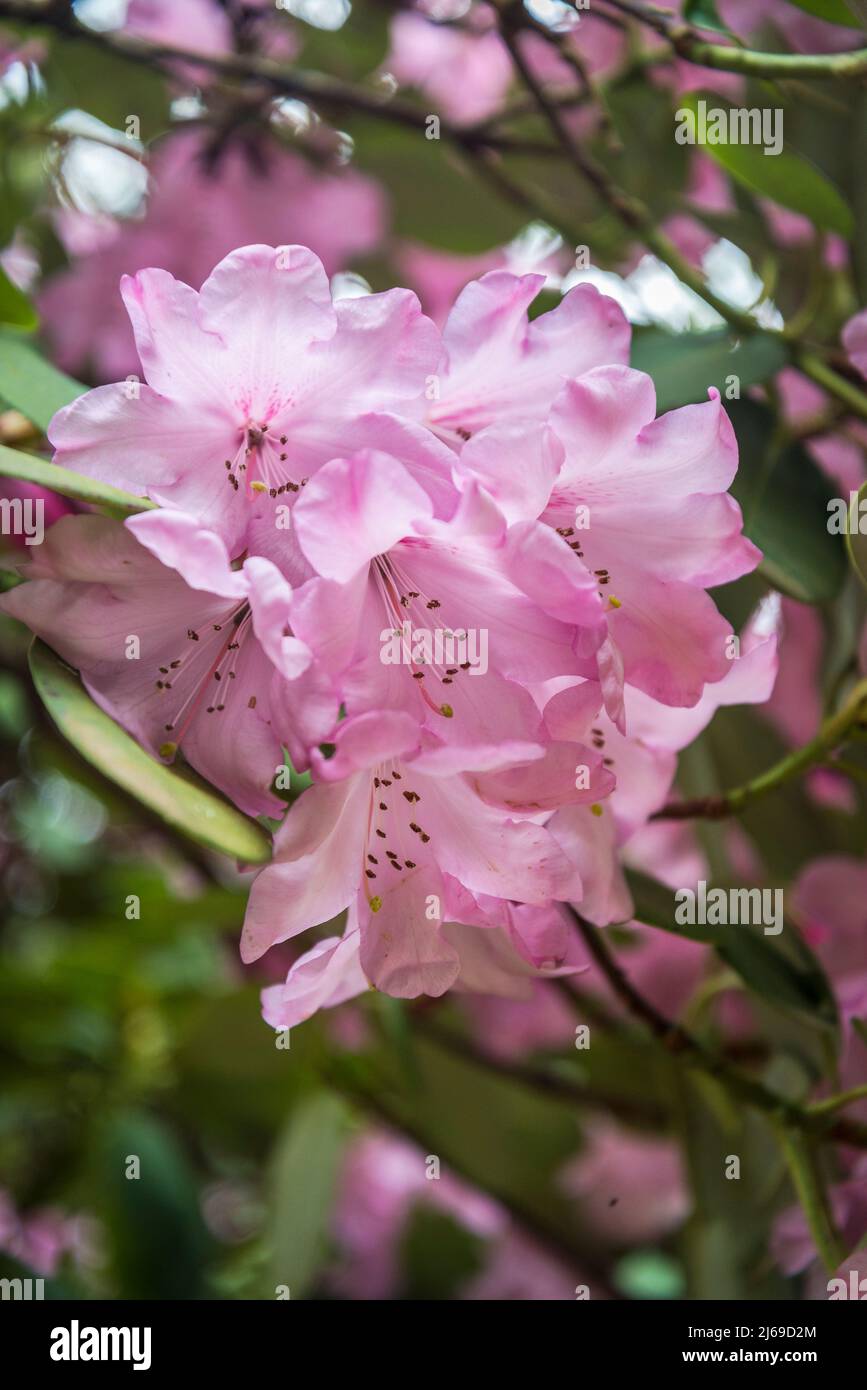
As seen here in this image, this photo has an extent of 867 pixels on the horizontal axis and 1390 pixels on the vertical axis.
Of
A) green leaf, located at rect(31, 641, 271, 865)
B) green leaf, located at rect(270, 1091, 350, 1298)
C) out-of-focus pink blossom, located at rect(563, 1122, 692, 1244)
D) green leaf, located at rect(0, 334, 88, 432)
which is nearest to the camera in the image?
green leaf, located at rect(31, 641, 271, 865)

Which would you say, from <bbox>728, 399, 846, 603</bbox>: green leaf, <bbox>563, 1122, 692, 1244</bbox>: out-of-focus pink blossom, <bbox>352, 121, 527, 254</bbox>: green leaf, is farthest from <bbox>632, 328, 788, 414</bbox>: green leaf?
<bbox>563, 1122, 692, 1244</bbox>: out-of-focus pink blossom

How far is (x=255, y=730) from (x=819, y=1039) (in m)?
0.37

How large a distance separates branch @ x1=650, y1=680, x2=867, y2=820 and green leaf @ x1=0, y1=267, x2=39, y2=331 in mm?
362

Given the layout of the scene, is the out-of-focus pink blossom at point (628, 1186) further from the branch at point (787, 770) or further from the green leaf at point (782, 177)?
the green leaf at point (782, 177)

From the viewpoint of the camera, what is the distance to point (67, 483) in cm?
40

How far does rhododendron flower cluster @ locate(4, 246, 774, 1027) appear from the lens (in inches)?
16.4

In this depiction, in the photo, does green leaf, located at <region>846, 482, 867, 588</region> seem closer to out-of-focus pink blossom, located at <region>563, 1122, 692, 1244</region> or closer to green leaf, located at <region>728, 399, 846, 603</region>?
green leaf, located at <region>728, 399, 846, 603</region>

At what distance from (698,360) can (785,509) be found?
84 millimetres

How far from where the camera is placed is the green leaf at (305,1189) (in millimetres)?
864

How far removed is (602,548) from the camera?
0.47m

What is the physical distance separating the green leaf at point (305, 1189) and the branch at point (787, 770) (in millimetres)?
458

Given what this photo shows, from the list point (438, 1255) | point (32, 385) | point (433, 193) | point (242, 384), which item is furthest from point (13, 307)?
point (438, 1255)

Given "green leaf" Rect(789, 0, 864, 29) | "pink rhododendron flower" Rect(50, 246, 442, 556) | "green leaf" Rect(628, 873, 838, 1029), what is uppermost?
"green leaf" Rect(789, 0, 864, 29)

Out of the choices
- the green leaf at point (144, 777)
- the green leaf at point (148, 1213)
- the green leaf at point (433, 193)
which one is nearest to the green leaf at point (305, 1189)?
the green leaf at point (148, 1213)
